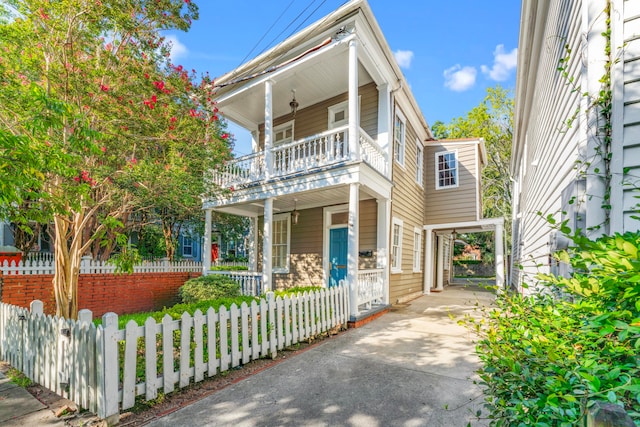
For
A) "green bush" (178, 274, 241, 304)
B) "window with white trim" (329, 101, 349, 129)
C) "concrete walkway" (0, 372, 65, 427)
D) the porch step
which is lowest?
the porch step

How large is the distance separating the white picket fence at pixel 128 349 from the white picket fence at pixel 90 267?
3773mm

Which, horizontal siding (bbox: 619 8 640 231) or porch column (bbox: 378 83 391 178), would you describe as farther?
porch column (bbox: 378 83 391 178)

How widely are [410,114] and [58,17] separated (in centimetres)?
898

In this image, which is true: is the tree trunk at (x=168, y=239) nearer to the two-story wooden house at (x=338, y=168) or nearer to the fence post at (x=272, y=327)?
the two-story wooden house at (x=338, y=168)

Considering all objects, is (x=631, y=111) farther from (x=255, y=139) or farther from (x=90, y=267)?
(x=90, y=267)

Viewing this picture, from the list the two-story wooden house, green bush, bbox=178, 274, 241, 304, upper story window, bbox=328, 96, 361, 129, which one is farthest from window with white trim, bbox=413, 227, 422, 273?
green bush, bbox=178, 274, 241, 304

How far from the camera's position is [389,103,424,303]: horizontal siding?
902 cm

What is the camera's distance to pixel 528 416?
1.10 metres

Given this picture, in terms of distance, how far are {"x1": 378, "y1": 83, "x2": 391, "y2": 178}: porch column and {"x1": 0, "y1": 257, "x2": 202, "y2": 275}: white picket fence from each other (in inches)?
306

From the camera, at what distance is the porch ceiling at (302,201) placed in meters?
7.97

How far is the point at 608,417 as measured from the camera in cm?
75

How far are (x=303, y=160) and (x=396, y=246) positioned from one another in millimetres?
3844

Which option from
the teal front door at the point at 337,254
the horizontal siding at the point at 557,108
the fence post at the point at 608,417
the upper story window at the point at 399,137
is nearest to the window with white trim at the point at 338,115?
the upper story window at the point at 399,137

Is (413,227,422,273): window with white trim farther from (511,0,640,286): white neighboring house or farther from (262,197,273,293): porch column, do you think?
(511,0,640,286): white neighboring house
